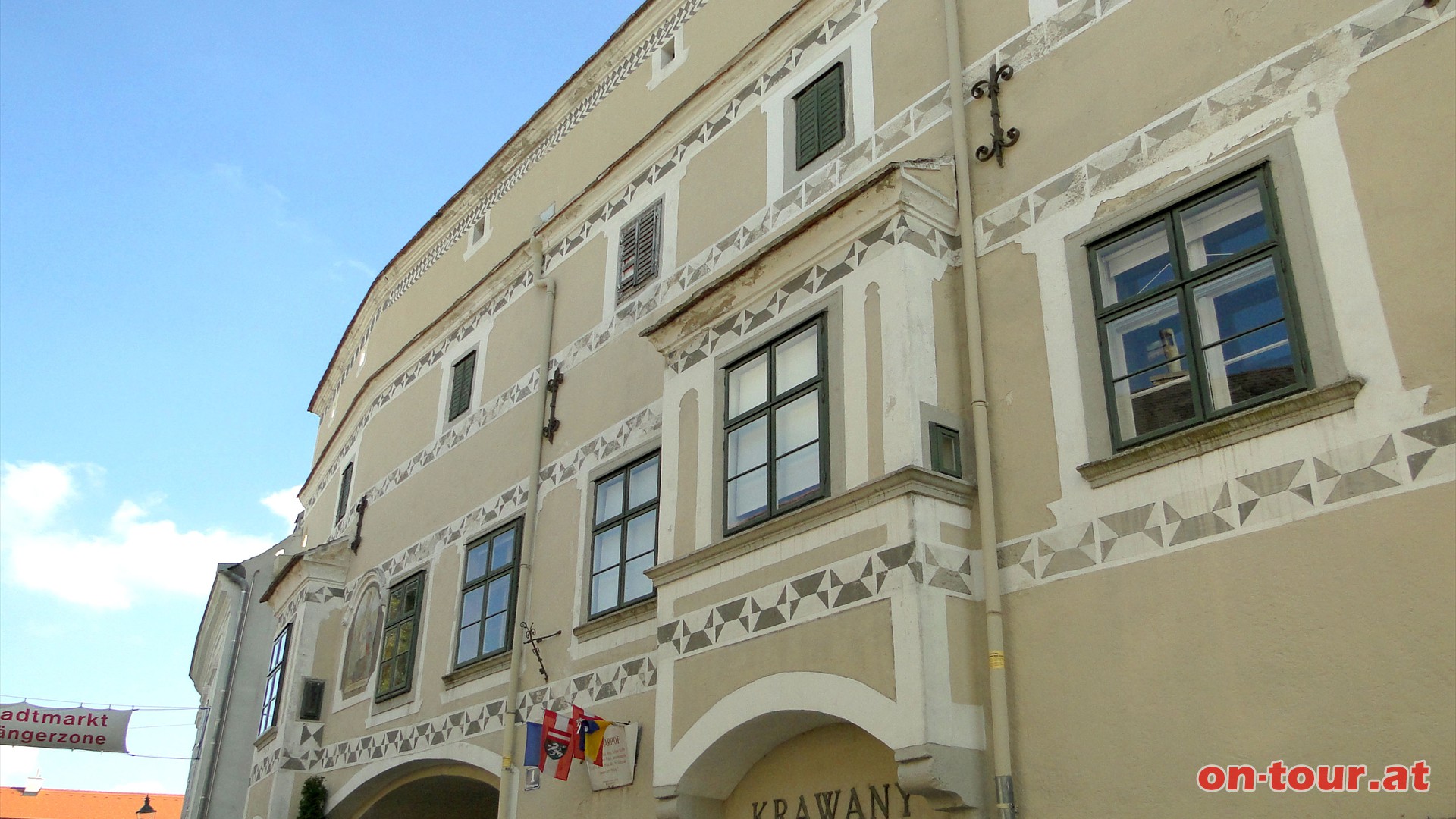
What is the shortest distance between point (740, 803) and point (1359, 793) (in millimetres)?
4338

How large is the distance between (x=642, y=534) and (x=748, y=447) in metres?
2.33

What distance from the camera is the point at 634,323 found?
12289mm

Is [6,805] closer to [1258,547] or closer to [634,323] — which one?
[634,323]

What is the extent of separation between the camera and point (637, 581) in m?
10.8

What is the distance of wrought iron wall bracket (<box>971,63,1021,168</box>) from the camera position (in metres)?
8.59

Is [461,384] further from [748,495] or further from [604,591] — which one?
[748,495]

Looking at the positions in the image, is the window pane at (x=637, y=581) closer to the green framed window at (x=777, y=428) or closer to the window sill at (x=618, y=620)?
the window sill at (x=618, y=620)

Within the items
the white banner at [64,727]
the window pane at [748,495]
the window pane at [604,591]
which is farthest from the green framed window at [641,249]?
the white banner at [64,727]

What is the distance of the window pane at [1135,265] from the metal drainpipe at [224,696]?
58.0 ft

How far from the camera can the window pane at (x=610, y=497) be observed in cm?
1147

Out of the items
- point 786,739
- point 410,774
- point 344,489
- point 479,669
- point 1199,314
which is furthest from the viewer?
point 344,489

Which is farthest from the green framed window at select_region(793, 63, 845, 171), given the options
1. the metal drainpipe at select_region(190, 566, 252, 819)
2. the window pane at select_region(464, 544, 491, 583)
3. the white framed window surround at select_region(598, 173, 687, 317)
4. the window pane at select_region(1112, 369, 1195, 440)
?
the metal drainpipe at select_region(190, 566, 252, 819)

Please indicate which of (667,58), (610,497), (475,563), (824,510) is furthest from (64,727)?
(824,510)

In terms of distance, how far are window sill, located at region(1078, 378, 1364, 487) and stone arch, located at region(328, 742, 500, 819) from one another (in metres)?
7.00
